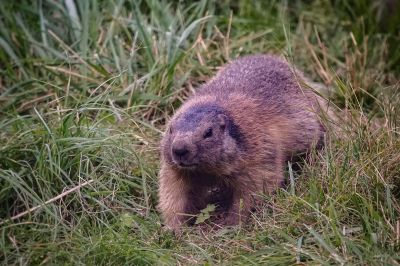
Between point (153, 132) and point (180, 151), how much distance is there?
128 cm

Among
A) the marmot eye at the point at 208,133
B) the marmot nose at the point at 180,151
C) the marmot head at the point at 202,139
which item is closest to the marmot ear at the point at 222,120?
the marmot head at the point at 202,139

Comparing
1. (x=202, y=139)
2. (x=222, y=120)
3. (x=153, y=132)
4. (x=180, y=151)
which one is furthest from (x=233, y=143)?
(x=153, y=132)

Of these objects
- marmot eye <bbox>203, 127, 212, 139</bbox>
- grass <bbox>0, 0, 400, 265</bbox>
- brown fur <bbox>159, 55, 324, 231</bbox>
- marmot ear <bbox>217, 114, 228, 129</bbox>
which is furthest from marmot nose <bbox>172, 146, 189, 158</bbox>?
grass <bbox>0, 0, 400, 265</bbox>

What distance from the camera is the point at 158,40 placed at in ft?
24.9

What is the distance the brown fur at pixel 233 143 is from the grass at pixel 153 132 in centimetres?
19

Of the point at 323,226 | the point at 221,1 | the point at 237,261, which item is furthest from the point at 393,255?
the point at 221,1

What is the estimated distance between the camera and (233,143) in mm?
5625

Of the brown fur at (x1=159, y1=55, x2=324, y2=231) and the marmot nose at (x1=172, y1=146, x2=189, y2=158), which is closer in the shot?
the marmot nose at (x1=172, y1=146, x2=189, y2=158)

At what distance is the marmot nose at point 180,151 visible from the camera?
208 inches

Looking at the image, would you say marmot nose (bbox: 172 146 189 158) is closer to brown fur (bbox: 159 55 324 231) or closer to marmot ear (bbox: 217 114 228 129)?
brown fur (bbox: 159 55 324 231)

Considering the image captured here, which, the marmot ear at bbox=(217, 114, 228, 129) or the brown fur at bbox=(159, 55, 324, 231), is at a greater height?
the marmot ear at bbox=(217, 114, 228, 129)

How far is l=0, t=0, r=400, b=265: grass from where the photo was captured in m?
4.89

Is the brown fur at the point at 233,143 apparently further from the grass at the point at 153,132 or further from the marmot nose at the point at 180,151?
the grass at the point at 153,132

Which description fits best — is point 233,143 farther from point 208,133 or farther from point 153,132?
A: point 153,132
